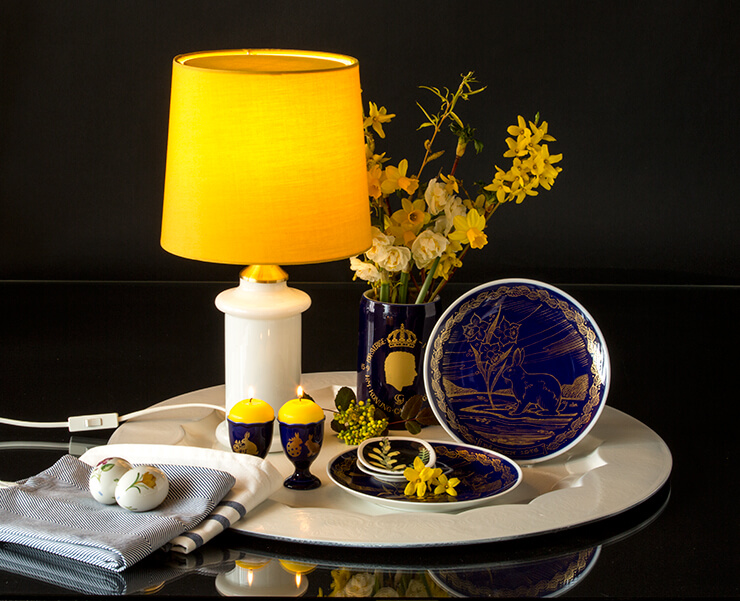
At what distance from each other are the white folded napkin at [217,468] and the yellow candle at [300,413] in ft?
0.18

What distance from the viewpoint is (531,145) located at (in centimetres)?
121

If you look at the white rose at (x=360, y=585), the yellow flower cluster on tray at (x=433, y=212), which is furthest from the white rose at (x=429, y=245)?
the white rose at (x=360, y=585)

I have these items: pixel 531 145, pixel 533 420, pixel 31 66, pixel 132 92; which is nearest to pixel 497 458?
pixel 533 420

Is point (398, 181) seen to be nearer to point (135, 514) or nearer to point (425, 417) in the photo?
point (425, 417)

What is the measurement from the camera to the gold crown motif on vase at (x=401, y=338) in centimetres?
129

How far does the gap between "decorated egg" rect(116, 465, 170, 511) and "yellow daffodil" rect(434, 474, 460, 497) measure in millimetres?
295

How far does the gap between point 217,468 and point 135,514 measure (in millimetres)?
130

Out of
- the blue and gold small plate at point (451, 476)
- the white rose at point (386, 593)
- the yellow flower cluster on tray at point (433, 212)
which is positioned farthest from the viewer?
the yellow flower cluster on tray at point (433, 212)

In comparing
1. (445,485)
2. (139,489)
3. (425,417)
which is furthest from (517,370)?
(139,489)

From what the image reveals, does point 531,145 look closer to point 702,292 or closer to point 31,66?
point 702,292

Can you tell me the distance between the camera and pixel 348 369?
1.60 meters

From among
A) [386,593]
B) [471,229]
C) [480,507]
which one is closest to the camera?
[386,593]

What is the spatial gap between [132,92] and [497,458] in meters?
1.20

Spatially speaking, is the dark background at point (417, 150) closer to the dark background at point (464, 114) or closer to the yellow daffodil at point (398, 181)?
the dark background at point (464, 114)
